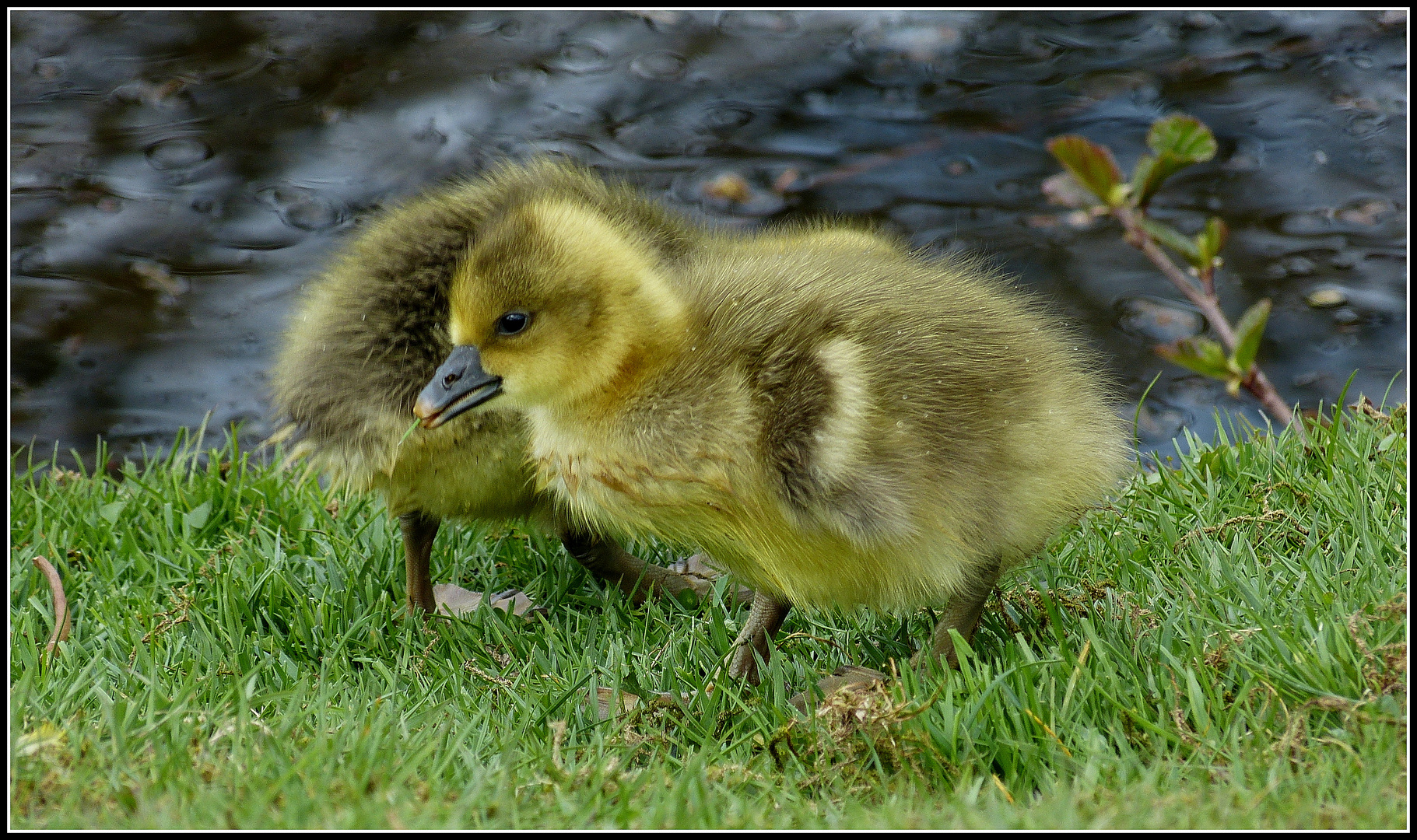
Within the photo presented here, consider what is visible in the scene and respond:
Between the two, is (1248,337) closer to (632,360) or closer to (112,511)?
(632,360)

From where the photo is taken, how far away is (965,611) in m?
3.04

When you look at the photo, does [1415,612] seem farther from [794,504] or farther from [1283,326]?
[1283,326]

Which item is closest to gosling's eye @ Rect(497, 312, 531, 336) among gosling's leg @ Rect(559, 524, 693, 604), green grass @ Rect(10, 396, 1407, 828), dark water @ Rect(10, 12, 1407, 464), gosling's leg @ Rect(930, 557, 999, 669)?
green grass @ Rect(10, 396, 1407, 828)

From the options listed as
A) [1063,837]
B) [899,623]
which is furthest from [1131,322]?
[1063,837]

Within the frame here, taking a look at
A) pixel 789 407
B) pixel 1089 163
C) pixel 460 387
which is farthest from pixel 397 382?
pixel 1089 163

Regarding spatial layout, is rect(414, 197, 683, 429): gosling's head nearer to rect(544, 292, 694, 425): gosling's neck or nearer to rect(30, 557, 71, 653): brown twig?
rect(544, 292, 694, 425): gosling's neck

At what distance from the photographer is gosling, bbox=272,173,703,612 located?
3.18m

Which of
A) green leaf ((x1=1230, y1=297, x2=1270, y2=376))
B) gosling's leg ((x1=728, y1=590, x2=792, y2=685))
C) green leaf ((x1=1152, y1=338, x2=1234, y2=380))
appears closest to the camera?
gosling's leg ((x1=728, y1=590, x2=792, y2=685))

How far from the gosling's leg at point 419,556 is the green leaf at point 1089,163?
7.84 ft

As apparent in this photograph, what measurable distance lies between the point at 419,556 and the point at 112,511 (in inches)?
46.9

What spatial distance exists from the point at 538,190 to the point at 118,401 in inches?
140

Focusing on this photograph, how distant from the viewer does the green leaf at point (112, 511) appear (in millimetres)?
4113

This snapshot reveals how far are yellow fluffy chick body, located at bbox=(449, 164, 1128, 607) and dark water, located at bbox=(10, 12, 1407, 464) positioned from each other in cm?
267

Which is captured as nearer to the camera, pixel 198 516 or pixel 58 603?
pixel 58 603
